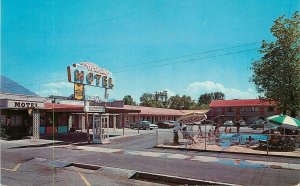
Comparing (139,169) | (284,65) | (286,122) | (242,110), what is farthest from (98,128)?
(242,110)

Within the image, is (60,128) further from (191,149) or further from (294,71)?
(294,71)

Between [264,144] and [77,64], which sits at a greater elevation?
[77,64]

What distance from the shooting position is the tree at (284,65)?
2892cm

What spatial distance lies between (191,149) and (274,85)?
1635 cm

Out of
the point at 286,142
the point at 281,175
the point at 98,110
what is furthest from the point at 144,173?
the point at 98,110

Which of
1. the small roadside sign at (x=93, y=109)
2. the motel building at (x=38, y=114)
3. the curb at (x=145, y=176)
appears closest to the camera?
the curb at (x=145, y=176)

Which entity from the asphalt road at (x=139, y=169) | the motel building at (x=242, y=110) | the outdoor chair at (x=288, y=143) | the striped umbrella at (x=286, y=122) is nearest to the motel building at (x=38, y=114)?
the asphalt road at (x=139, y=169)

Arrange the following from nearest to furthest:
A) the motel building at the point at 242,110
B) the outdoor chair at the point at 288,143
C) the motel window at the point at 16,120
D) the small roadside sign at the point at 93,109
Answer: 1. the outdoor chair at the point at 288,143
2. the small roadside sign at the point at 93,109
3. the motel window at the point at 16,120
4. the motel building at the point at 242,110

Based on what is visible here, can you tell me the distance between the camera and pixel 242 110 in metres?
78.1

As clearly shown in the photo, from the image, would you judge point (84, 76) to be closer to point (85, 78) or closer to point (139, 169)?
point (85, 78)

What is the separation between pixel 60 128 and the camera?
35.9m

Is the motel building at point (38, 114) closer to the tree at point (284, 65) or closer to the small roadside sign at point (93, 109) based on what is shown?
the small roadside sign at point (93, 109)

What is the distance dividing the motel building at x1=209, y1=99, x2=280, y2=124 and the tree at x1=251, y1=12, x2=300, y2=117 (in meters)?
43.2

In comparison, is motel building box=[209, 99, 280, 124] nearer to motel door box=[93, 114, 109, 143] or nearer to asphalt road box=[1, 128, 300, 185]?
motel door box=[93, 114, 109, 143]
